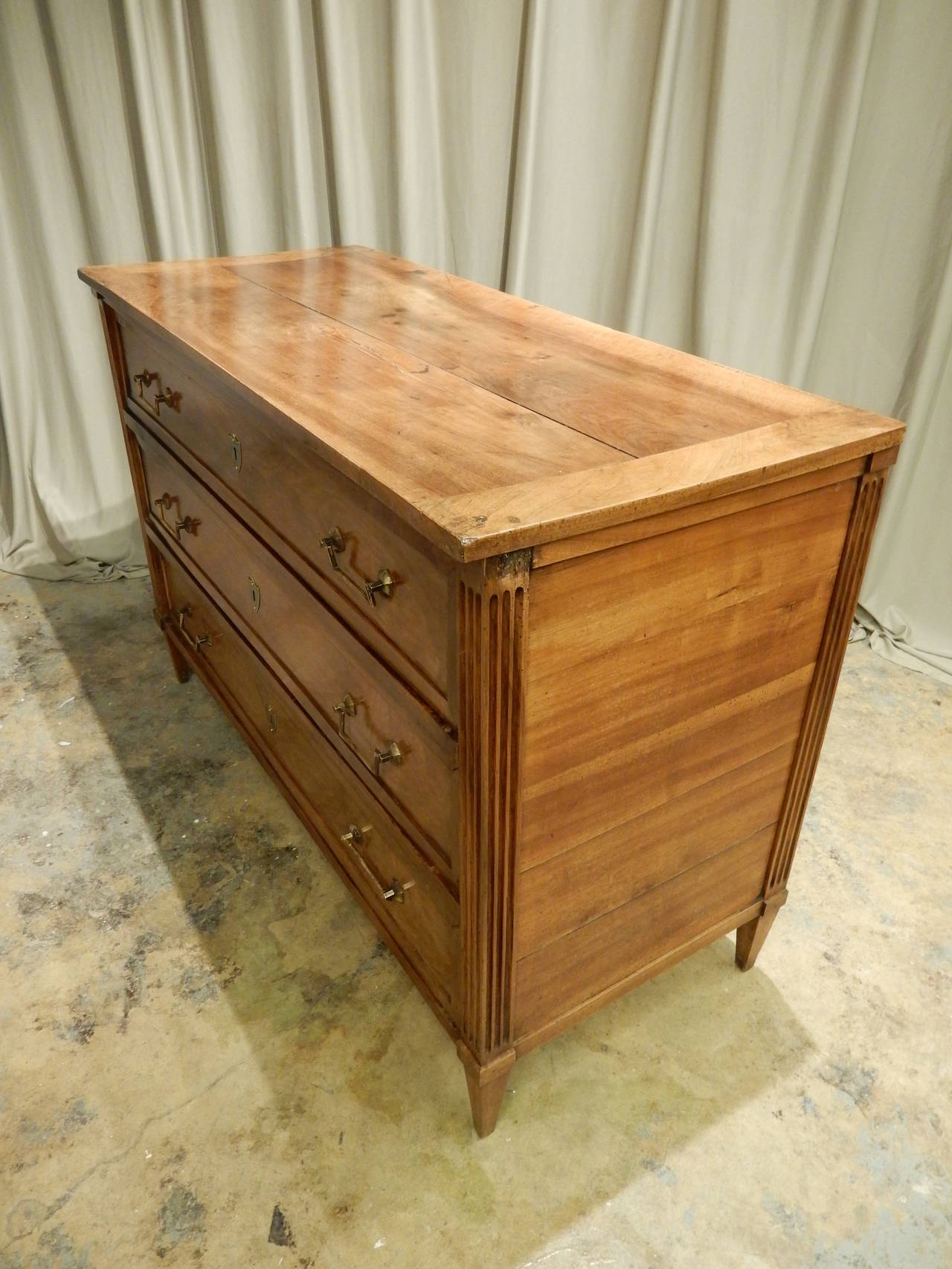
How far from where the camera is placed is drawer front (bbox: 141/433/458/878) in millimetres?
1237

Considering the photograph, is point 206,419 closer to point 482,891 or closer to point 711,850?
point 482,891

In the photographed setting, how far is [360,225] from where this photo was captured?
2633mm

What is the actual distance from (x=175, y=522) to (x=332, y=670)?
0.84m

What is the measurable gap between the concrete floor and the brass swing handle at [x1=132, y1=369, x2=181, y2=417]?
0.84m

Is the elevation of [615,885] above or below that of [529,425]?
below

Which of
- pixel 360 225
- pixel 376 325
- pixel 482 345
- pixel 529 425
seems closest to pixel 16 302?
pixel 360 225

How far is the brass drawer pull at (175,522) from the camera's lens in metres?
1.96

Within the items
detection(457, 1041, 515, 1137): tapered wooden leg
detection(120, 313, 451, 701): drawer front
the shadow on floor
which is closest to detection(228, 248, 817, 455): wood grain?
detection(120, 313, 451, 701): drawer front

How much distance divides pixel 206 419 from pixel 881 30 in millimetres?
1932

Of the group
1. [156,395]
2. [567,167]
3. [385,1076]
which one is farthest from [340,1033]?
[567,167]

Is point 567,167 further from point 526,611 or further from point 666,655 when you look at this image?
point 526,611

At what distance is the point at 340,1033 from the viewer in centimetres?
161

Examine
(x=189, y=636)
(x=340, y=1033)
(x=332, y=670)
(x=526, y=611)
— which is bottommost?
(x=340, y=1033)

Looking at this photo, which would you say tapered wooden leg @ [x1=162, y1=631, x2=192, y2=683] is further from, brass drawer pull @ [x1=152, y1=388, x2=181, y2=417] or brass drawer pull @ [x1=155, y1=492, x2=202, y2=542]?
brass drawer pull @ [x1=152, y1=388, x2=181, y2=417]
